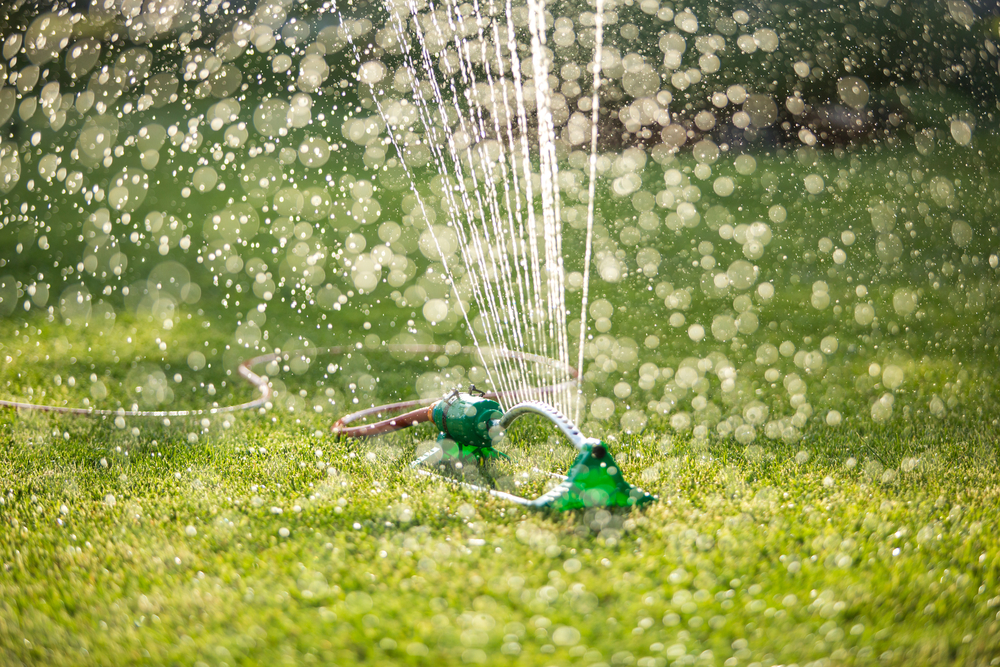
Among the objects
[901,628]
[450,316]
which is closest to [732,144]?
[450,316]

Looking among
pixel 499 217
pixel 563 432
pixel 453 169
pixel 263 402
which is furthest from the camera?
pixel 453 169

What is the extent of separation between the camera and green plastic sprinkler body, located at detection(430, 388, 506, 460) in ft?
10.4

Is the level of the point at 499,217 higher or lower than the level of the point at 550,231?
lower

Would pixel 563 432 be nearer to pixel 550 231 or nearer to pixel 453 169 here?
pixel 550 231

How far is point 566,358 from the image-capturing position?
5.84 meters

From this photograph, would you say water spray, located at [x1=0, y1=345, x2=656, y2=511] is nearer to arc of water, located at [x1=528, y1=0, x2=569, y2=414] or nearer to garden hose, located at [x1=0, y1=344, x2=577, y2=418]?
garden hose, located at [x1=0, y1=344, x2=577, y2=418]

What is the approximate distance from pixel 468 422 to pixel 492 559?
0.88 m

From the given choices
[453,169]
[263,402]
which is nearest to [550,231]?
[453,169]

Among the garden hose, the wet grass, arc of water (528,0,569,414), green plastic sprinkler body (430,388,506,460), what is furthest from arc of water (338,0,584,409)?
the wet grass

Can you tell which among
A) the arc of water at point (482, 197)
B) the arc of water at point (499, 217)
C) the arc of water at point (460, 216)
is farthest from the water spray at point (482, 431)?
the arc of water at point (482, 197)

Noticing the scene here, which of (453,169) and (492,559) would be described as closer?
(492,559)

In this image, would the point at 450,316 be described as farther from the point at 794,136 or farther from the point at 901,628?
the point at 794,136

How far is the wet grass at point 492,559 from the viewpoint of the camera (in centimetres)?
198

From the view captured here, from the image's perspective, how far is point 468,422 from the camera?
3.19 meters
